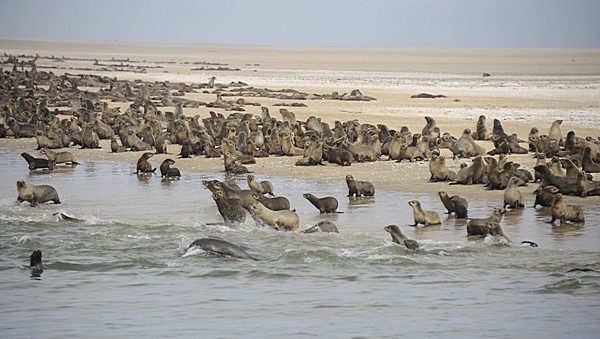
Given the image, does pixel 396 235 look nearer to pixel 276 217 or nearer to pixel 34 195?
pixel 276 217

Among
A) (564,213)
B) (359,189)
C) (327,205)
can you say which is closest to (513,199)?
(564,213)

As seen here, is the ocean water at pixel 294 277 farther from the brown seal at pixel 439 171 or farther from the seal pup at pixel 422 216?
the brown seal at pixel 439 171

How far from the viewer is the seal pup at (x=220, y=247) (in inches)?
346

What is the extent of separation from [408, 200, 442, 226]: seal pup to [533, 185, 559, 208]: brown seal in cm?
176

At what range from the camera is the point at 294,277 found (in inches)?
321

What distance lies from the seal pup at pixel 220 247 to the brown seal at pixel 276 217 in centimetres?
120

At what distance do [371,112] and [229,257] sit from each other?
58.0 feet

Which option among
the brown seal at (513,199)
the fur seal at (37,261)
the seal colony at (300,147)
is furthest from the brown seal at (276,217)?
the brown seal at (513,199)

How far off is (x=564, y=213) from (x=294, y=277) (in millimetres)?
3748

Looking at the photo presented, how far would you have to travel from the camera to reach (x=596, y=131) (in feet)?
66.1

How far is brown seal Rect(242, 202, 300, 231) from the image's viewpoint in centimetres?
1004

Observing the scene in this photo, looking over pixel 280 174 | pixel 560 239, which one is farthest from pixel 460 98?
pixel 560 239

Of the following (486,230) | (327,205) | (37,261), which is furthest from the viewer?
(327,205)

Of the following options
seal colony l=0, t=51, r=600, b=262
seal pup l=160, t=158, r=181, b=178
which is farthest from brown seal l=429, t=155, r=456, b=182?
seal pup l=160, t=158, r=181, b=178
